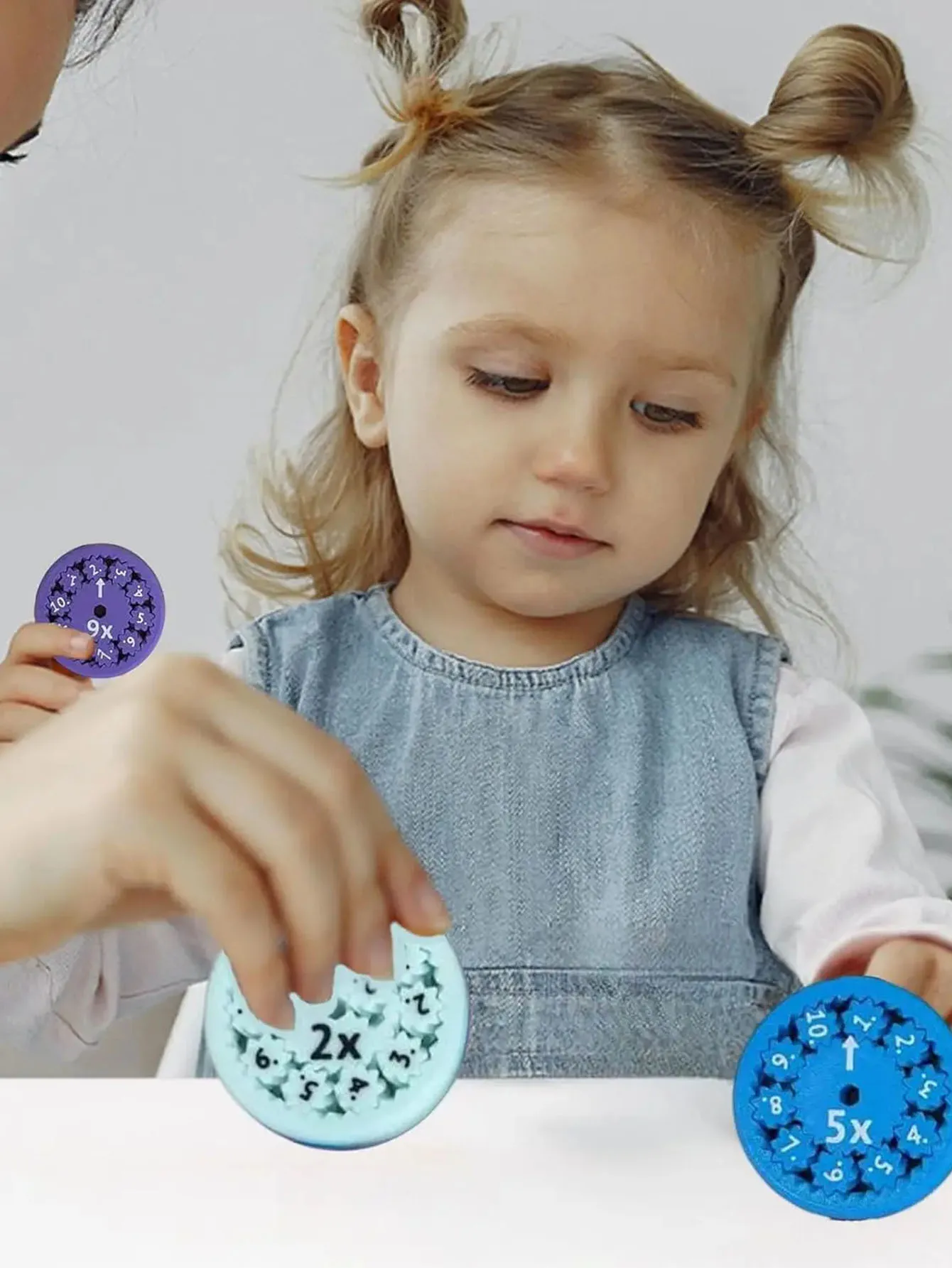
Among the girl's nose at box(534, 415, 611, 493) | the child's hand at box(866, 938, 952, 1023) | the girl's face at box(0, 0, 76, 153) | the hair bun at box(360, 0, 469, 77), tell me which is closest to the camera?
the girl's face at box(0, 0, 76, 153)

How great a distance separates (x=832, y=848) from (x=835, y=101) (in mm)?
432

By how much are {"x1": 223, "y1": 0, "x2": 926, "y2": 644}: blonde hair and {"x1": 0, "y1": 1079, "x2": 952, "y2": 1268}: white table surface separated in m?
0.51

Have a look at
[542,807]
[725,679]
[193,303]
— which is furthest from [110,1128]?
[193,303]

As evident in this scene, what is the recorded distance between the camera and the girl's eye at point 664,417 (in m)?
0.92

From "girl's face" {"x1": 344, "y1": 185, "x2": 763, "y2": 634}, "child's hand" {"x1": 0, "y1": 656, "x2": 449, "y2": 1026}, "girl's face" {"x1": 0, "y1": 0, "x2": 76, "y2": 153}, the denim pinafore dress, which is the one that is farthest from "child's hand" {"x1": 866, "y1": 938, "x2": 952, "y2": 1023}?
"girl's face" {"x1": 0, "y1": 0, "x2": 76, "y2": 153}

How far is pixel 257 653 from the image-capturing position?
96cm

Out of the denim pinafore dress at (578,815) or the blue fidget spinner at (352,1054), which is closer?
the blue fidget spinner at (352,1054)

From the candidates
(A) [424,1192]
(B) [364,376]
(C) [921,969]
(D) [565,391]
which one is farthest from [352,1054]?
(B) [364,376]

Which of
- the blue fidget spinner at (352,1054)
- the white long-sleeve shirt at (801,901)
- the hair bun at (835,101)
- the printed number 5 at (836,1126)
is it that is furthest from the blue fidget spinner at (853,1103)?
the hair bun at (835,101)

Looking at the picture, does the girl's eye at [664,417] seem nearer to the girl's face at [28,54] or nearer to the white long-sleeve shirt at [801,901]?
the white long-sleeve shirt at [801,901]

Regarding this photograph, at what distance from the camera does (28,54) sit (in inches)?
25.5

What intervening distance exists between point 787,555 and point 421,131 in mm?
479

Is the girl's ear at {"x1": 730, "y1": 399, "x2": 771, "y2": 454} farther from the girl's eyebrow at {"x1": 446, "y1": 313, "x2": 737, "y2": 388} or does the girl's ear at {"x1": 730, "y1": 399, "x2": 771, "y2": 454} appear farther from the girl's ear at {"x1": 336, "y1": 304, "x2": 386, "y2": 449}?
the girl's ear at {"x1": 336, "y1": 304, "x2": 386, "y2": 449}

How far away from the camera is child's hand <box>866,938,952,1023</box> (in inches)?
29.9
